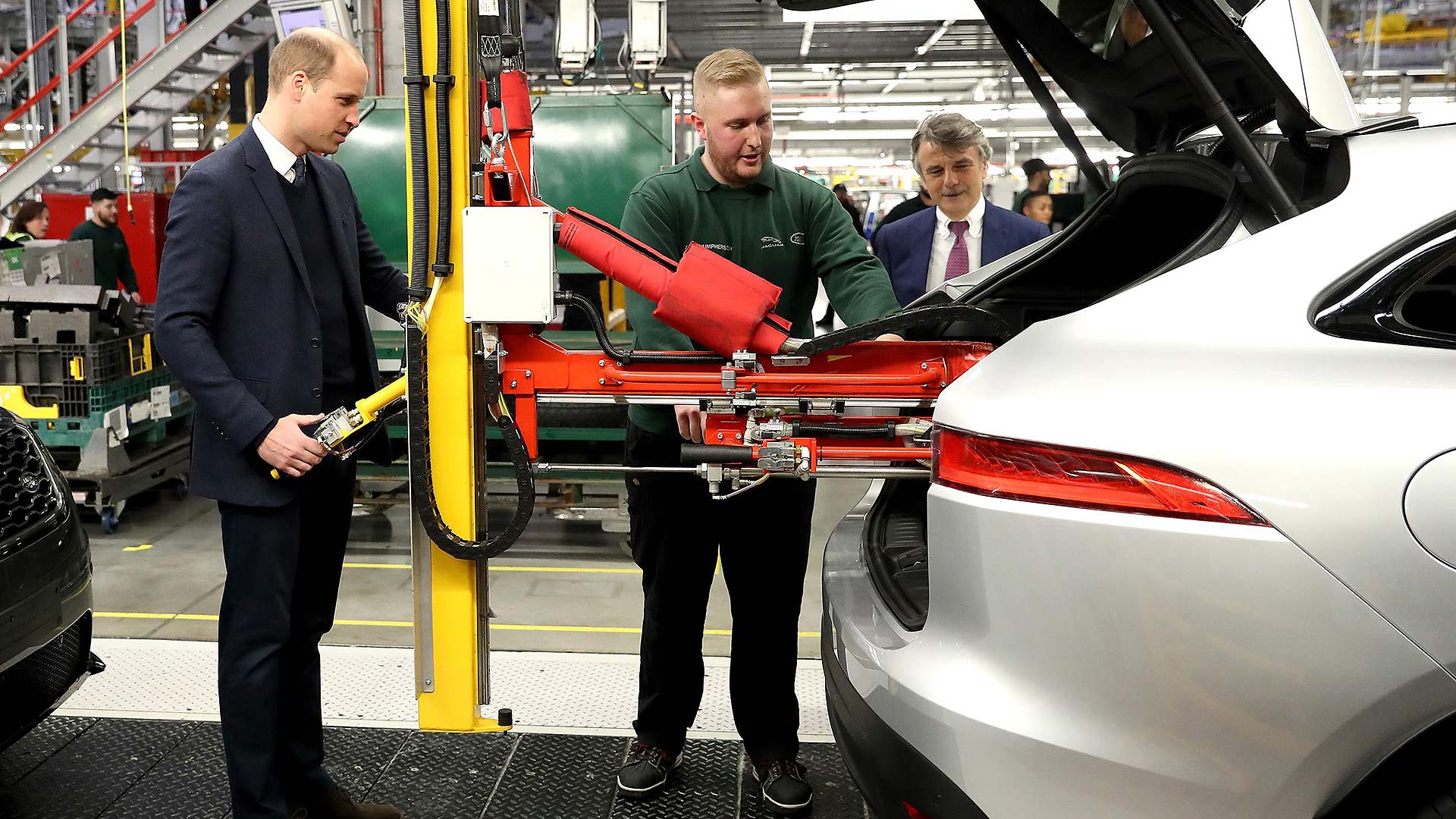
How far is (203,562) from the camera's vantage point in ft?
17.0

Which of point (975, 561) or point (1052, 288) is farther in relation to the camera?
point (1052, 288)

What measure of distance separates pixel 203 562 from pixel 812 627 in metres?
2.90

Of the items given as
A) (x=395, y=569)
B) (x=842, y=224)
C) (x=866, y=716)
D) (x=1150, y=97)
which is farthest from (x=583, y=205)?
(x=866, y=716)

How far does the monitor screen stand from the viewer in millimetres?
6625

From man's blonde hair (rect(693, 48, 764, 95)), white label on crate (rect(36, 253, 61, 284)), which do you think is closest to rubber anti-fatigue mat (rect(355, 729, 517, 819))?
man's blonde hair (rect(693, 48, 764, 95))

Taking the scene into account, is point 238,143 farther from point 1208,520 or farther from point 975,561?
point 1208,520

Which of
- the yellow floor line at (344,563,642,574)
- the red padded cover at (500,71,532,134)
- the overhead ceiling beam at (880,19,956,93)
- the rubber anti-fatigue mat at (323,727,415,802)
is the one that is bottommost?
the yellow floor line at (344,563,642,574)

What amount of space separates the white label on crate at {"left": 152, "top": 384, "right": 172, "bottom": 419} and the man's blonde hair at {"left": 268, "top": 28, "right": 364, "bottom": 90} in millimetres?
4353

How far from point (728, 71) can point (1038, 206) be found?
6.17 metres

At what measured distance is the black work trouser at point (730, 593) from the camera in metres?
2.79

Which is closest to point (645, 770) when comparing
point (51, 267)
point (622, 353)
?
point (622, 353)

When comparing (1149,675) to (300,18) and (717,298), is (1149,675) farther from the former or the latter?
(300,18)

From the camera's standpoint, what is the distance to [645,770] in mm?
2781

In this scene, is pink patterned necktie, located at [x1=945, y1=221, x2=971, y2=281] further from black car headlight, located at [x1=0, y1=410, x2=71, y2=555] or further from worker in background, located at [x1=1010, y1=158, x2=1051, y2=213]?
worker in background, located at [x1=1010, y1=158, x2=1051, y2=213]
